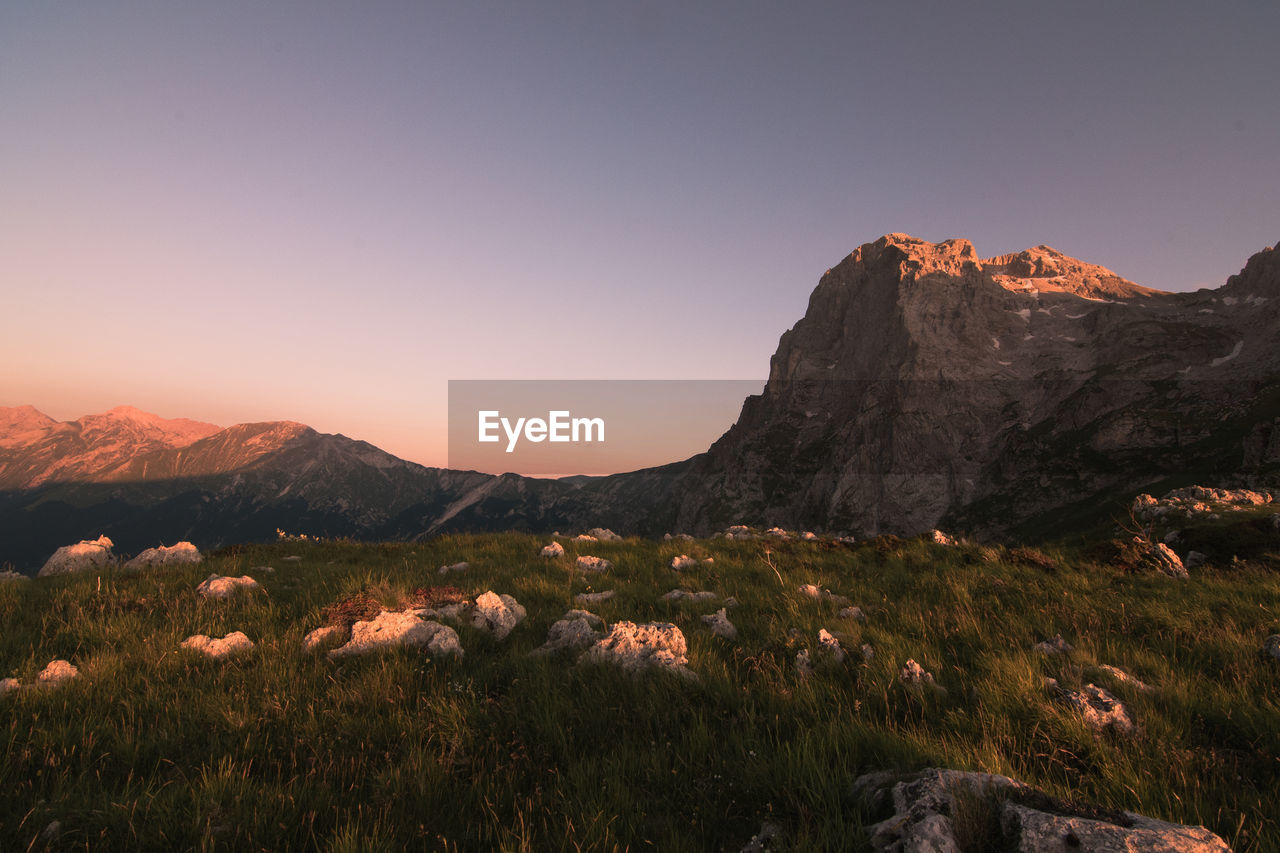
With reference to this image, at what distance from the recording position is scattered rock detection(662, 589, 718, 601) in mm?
7758

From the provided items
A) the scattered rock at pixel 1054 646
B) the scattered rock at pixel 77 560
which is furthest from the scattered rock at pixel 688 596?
the scattered rock at pixel 77 560

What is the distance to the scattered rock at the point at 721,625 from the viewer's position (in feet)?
20.7

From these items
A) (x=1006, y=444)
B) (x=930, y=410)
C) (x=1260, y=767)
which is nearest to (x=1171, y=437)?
(x=1006, y=444)

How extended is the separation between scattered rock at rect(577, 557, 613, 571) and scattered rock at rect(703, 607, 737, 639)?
4.08 metres

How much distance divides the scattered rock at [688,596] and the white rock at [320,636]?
440cm

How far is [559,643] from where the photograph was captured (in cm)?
600

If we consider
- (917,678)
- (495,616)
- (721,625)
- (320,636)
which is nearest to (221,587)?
(320,636)

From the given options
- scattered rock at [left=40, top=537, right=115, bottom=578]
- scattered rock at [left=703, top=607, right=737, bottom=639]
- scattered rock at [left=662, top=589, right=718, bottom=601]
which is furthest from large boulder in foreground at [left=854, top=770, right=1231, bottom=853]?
scattered rock at [left=40, top=537, right=115, bottom=578]

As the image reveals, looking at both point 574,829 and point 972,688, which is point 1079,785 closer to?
point 972,688

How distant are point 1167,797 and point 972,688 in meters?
Answer: 1.51

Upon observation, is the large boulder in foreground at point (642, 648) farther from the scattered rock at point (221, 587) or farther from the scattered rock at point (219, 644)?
the scattered rock at point (221, 587)

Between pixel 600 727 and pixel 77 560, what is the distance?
13.6 m

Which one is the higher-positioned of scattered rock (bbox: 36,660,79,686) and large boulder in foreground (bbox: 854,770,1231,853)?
large boulder in foreground (bbox: 854,770,1231,853)

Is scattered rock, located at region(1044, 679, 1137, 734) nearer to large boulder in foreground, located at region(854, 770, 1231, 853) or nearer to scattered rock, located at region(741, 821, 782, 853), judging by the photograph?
large boulder in foreground, located at region(854, 770, 1231, 853)
